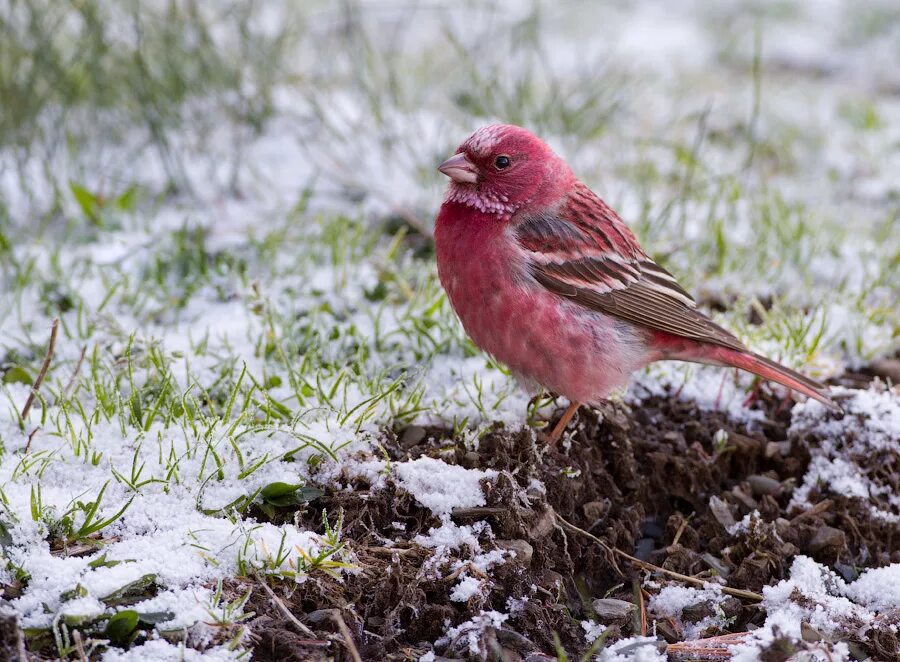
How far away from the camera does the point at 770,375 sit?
3742 millimetres

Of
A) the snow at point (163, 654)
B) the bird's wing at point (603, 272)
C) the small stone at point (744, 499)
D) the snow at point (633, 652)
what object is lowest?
the snow at point (163, 654)

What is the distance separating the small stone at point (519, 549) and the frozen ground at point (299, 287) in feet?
0.22

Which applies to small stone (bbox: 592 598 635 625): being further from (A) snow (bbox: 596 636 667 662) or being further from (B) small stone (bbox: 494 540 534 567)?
(B) small stone (bbox: 494 540 534 567)

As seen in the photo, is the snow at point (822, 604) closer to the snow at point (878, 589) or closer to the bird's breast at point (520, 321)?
the snow at point (878, 589)

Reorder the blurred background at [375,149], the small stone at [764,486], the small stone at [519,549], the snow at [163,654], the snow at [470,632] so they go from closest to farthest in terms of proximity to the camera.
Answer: the snow at [163,654], the snow at [470,632], the small stone at [519,549], the small stone at [764,486], the blurred background at [375,149]

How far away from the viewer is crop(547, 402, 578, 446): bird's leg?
3.61 metres

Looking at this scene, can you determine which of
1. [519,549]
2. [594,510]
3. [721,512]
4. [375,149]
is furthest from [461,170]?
[375,149]

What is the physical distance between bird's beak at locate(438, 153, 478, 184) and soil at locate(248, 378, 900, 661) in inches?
38.8

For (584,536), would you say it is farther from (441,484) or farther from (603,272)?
(603,272)

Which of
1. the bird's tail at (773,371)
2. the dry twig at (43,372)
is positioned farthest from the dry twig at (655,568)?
the dry twig at (43,372)

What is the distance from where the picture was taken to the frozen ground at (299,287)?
9.59ft

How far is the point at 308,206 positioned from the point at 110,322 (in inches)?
77.7

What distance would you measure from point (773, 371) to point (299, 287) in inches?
85.7

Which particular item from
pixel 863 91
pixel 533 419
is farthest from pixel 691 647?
pixel 863 91
